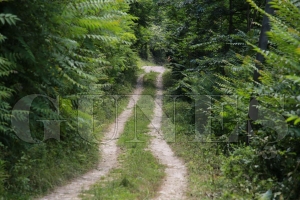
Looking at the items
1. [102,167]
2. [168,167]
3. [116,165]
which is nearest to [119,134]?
[116,165]

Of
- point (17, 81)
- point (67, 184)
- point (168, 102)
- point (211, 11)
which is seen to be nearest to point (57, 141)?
point (67, 184)

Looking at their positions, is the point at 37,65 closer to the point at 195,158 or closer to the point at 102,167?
the point at 102,167

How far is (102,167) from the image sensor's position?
32.7ft

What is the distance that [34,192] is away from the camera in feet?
22.4

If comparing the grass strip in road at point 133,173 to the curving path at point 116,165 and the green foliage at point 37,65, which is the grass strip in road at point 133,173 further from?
the green foliage at point 37,65

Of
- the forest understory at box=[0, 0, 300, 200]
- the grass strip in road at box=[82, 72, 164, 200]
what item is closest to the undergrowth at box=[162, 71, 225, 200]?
the forest understory at box=[0, 0, 300, 200]

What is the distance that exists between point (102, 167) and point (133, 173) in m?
1.51

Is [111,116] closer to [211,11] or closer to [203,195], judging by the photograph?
[211,11]

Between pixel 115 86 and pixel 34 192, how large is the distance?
1661cm

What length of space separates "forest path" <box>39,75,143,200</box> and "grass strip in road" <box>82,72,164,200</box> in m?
0.24

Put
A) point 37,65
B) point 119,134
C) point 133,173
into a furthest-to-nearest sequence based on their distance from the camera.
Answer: point 119,134, point 133,173, point 37,65

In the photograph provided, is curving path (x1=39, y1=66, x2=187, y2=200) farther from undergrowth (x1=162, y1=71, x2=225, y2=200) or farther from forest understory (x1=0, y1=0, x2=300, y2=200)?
undergrowth (x1=162, y1=71, x2=225, y2=200)

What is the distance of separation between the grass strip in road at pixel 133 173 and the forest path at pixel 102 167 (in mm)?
245

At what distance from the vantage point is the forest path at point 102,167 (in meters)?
7.22
